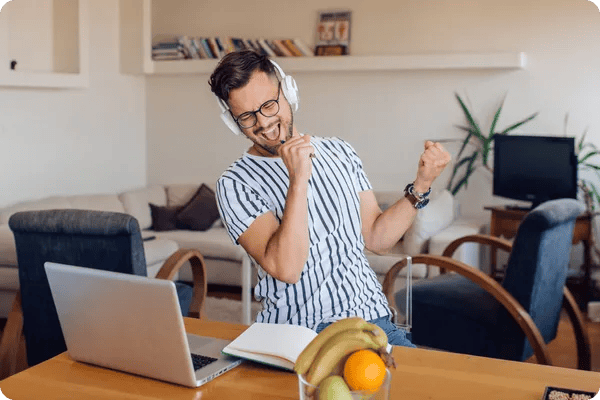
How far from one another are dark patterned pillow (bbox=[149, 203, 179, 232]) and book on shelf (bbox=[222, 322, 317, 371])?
427cm

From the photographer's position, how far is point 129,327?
Answer: 1.53m

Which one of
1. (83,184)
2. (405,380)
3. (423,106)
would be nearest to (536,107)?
(423,106)

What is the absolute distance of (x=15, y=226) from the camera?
9.71 ft

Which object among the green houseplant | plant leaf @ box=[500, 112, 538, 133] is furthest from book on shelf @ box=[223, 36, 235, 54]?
plant leaf @ box=[500, 112, 538, 133]

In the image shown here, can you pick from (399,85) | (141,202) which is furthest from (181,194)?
(399,85)

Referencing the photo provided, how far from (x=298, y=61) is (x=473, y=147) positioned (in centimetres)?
150

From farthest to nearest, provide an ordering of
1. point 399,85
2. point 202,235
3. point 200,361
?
point 399,85
point 202,235
point 200,361

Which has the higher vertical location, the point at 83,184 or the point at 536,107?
the point at 536,107

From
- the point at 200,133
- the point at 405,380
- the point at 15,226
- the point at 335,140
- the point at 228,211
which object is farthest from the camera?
the point at 200,133

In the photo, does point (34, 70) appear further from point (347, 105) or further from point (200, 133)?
point (347, 105)

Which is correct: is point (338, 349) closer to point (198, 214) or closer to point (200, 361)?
point (200, 361)

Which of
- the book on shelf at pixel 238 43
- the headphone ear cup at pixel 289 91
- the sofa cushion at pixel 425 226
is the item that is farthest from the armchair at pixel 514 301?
the book on shelf at pixel 238 43

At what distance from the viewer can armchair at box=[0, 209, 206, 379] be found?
2.85m

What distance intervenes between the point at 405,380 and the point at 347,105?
480cm
